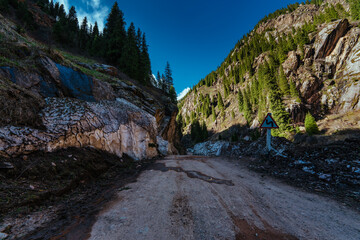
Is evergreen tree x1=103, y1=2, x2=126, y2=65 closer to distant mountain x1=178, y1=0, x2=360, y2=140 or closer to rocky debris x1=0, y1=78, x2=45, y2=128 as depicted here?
rocky debris x1=0, y1=78, x2=45, y2=128

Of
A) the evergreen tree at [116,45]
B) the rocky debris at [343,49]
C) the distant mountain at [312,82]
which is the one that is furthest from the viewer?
the rocky debris at [343,49]

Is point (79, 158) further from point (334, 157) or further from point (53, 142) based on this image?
point (334, 157)

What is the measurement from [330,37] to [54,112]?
75.5m

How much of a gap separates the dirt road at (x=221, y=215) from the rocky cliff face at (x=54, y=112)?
12.7ft

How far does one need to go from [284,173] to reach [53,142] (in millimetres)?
10009

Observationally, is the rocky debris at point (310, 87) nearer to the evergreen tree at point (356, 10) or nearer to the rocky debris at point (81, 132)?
the evergreen tree at point (356, 10)

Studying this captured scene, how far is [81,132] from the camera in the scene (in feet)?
20.6

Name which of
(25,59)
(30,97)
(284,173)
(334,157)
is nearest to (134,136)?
(30,97)

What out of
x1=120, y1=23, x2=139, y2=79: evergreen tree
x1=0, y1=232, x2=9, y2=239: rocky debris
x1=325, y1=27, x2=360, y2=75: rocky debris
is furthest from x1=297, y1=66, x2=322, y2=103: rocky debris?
x1=0, y1=232, x2=9, y2=239: rocky debris

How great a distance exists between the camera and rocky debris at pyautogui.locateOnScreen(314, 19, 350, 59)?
44.0 m

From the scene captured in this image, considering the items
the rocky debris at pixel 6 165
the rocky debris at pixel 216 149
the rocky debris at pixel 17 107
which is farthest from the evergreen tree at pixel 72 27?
the rocky debris at pixel 216 149

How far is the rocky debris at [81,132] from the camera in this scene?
13.6ft

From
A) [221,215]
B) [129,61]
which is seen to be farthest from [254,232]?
[129,61]

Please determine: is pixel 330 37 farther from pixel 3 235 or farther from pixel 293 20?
pixel 3 235
